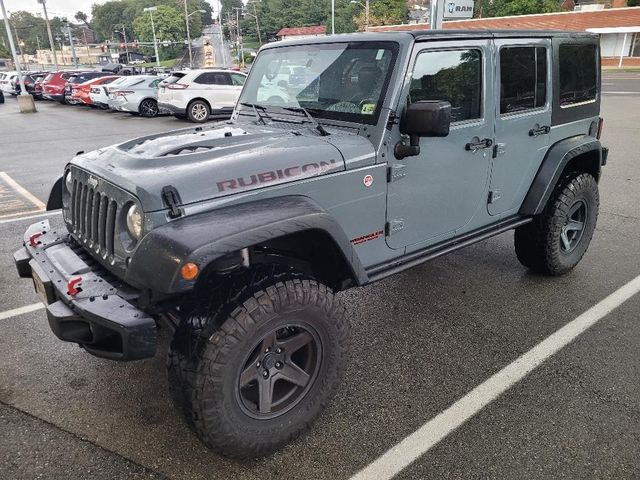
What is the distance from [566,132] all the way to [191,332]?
3.50 m

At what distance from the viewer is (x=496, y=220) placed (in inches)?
151

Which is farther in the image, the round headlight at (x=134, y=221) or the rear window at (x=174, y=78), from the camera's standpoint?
the rear window at (x=174, y=78)

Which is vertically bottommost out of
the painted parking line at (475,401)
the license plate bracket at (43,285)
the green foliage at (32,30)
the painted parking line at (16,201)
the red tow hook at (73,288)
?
the painted parking line at (475,401)

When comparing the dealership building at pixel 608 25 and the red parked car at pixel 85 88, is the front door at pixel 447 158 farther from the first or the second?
the dealership building at pixel 608 25

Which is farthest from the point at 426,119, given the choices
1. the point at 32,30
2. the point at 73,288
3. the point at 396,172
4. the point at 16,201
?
the point at 32,30

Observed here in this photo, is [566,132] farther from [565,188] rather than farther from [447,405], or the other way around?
[447,405]

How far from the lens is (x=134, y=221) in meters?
2.29

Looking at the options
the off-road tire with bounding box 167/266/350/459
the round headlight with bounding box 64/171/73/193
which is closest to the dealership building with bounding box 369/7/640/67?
the round headlight with bounding box 64/171/73/193

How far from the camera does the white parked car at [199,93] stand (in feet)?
49.3

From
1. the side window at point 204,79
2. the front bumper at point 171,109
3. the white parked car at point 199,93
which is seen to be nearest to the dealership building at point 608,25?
the white parked car at point 199,93

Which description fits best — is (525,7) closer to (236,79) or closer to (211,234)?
(236,79)

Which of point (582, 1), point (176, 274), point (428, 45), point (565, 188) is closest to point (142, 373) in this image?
point (176, 274)

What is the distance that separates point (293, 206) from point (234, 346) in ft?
2.32

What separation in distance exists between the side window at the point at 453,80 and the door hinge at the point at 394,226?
2.32 ft
